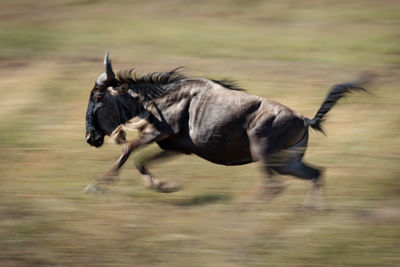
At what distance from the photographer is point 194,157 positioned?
402 inches

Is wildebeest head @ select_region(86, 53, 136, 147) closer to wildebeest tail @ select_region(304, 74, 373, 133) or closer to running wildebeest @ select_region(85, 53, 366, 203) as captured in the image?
running wildebeest @ select_region(85, 53, 366, 203)

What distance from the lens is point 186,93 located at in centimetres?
855

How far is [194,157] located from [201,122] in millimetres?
1897

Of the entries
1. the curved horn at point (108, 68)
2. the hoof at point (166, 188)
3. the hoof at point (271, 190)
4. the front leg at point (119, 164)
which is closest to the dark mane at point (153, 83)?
the curved horn at point (108, 68)

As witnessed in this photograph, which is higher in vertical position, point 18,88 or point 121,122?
point 121,122

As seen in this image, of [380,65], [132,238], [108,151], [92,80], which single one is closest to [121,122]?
[108,151]

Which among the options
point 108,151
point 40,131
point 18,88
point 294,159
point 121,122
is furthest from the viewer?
point 18,88

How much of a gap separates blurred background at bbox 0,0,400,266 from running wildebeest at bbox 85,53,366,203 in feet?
1.30

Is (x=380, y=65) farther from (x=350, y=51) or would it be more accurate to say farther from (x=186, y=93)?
(x=186, y=93)

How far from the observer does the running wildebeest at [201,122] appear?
318 inches

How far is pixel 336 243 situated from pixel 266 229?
24.8 inches

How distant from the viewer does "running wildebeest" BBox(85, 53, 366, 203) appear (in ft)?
26.5

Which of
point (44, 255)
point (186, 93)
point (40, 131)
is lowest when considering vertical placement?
point (40, 131)

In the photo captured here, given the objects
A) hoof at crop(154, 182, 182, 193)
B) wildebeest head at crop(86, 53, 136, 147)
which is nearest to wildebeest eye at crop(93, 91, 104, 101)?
wildebeest head at crop(86, 53, 136, 147)
